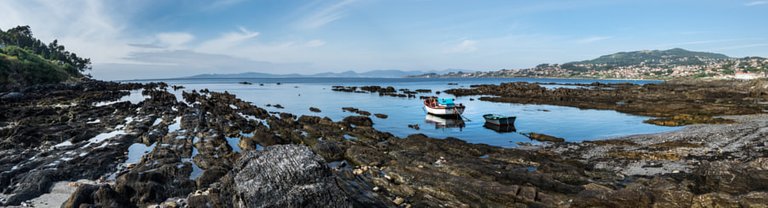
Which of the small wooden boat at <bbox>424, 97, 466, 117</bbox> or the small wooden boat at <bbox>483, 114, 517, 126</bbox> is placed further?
the small wooden boat at <bbox>424, 97, 466, 117</bbox>


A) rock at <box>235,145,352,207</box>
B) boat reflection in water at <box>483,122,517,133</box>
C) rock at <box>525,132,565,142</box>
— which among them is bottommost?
boat reflection in water at <box>483,122,517,133</box>

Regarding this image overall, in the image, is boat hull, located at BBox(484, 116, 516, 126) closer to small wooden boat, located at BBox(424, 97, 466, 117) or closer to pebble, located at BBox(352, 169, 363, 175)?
small wooden boat, located at BBox(424, 97, 466, 117)

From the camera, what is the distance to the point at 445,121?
4834 centimetres

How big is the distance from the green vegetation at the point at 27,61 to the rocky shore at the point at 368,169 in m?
73.6

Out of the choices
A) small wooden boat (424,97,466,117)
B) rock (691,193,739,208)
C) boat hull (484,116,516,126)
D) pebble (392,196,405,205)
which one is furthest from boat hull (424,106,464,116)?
rock (691,193,739,208)

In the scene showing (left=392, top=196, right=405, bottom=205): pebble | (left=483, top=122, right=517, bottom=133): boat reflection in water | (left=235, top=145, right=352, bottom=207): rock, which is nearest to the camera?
(left=235, top=145, right=352, bottom=207): rock

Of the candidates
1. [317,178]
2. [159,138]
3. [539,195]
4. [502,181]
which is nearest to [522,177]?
[502,181]

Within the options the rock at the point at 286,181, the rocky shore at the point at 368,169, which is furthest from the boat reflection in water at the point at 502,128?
the rock at the point at 286,181

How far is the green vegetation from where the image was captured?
288 ft

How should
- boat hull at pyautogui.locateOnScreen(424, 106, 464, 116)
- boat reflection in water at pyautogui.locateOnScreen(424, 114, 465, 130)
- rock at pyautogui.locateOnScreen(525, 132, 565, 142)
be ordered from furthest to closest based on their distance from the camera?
boat hull at pyautogui.locateOnScreen(424, 106, 464, 116) < boat reflection in water at pyautogui.locateOnScreen(424, 114, 465, 130) < rock at pyautogui.locateOnScreen(525, 132, 565, 142)

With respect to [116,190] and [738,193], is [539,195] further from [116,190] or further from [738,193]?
[116,190]

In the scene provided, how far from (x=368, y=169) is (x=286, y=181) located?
377 inches

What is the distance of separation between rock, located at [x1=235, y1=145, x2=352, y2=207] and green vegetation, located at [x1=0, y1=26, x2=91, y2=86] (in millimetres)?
104356

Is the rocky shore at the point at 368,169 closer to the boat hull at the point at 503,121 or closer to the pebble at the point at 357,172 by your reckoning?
the pebble at the point at 357,172
